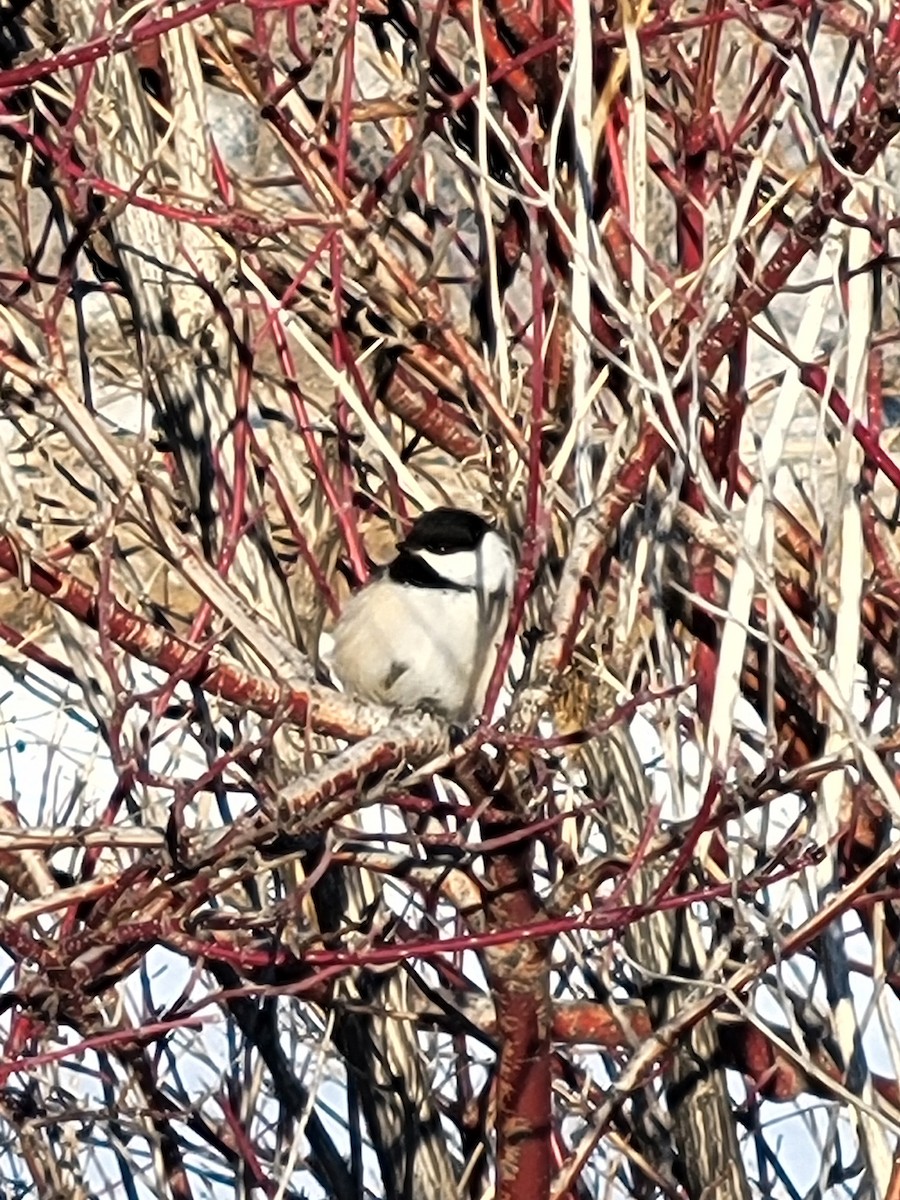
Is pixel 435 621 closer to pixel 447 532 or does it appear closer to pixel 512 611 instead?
pixel 447 532

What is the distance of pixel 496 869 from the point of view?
2.58 metres

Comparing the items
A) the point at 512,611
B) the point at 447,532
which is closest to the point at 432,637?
the point at 447,532

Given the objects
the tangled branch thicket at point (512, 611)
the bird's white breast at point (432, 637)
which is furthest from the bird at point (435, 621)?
the tangled branch thicket at point (512, 611)

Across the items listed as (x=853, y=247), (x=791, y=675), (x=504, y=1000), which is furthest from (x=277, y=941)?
(x=853, y=247)

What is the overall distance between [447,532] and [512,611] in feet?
3.86

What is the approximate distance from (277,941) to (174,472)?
1.10 meters

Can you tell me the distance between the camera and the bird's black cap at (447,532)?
11.5 ft

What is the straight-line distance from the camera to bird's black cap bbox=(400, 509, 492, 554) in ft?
11.5

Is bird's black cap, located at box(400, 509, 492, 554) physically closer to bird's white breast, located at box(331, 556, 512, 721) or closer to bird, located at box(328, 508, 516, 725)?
Result: bird, located at box(328, 508, 516, 725)

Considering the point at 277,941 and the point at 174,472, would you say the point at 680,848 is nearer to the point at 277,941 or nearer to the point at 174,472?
the point at 277,941

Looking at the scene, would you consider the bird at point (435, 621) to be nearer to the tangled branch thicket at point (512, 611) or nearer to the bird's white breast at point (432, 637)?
the bird's white breast at point (432, 637)

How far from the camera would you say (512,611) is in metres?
2.38

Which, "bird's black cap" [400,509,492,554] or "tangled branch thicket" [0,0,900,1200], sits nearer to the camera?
"tangled branch thicket" [0,0,900,1200]

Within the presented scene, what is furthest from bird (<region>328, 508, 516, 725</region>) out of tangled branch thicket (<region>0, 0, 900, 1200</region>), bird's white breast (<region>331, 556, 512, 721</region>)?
tangled branch thicket (<region>0, 0, 900, 1200</region>)
